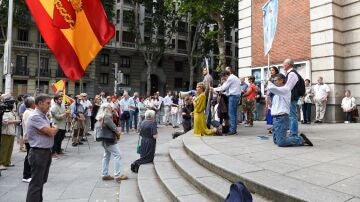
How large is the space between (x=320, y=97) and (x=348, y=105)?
3.39 feet

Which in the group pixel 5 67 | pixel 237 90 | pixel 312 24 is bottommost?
pixel 237 90

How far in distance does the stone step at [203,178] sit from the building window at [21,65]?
145ft

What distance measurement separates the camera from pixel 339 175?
5.08m

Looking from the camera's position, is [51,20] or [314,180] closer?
[314,180]

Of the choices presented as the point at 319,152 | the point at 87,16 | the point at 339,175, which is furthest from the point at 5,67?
the point at 339,175

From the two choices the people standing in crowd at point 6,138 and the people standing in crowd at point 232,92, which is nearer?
the people standing in crowd at point 6,138

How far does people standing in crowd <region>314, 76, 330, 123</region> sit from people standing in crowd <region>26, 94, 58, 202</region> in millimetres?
10925

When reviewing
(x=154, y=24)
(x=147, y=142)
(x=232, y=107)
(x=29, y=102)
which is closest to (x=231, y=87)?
(x=232, y=107)

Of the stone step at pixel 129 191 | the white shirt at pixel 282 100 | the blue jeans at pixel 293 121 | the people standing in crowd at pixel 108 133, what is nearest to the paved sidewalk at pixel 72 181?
the stone step at pixel 129 191

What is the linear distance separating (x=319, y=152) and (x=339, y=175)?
6.51 feet

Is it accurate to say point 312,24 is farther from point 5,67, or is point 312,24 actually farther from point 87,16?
point 5,67

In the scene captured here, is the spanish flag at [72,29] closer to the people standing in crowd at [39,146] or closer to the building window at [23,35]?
the people standing in crowd at [39,146]

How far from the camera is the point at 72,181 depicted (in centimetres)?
802

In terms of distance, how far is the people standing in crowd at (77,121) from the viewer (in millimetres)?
13766
